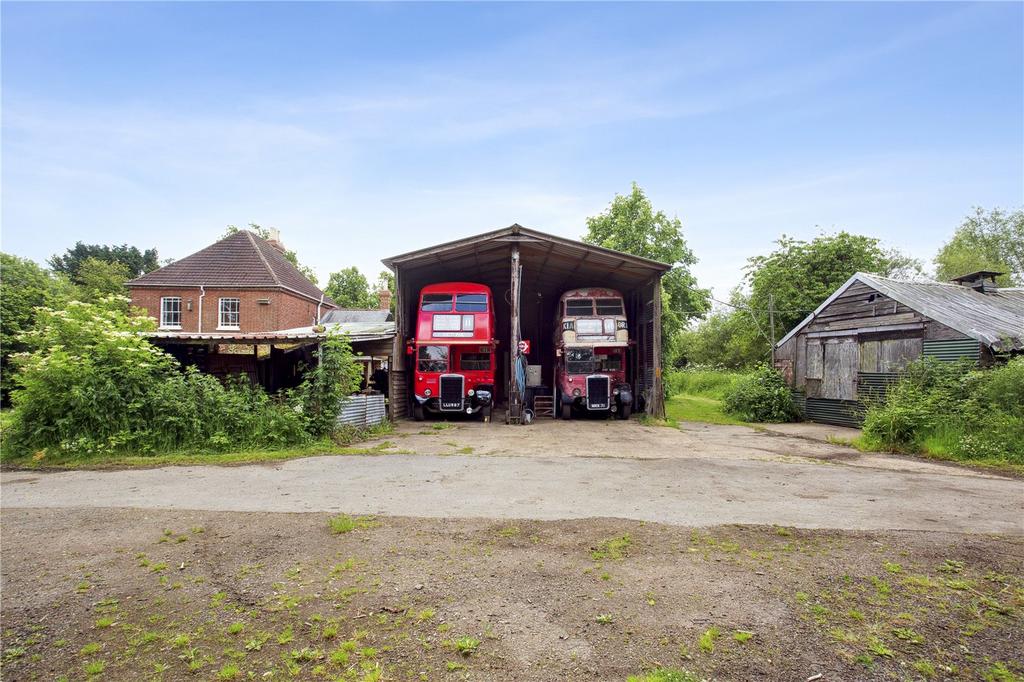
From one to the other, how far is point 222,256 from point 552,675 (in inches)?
1258

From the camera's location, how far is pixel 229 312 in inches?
1107

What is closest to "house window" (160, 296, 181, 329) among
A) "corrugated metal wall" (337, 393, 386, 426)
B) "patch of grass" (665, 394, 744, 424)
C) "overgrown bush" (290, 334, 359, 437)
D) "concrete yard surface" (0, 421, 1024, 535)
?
"corrugated metal wall" (337, 393, 386, 426)

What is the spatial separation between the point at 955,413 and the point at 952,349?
286 centimetres

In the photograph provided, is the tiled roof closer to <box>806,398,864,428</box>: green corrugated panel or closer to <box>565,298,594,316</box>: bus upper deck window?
<box>565,298,594,316</box>: bus upper deck window

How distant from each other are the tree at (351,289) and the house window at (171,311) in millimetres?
21896

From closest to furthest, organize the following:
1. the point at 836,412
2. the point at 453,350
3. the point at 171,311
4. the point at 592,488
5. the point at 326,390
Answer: the point at 592,488
the point at 326,390
the point at 836,412
the point at 453,350
the point at 171,311

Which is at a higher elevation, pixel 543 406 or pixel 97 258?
pixel 97 258

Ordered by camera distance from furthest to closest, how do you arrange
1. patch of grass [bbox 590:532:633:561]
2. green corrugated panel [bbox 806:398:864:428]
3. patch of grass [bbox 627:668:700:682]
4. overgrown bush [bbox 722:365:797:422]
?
overgrown bush [bbox 722:365:797:422] → green corrugated panel [bbox 806:398:864:428] → patch of grass [bbox 590:532:633:561] → patch of grass [bbox 627:668:700:682]

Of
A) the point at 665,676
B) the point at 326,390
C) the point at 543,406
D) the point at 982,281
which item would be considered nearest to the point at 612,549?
the point at 665,676

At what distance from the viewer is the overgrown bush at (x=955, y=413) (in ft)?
33.2

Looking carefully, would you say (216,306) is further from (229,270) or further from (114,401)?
(114,401)

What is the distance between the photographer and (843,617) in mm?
3533

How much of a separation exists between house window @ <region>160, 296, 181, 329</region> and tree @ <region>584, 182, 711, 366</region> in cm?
2286

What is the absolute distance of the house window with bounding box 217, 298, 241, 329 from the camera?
28031 mm
